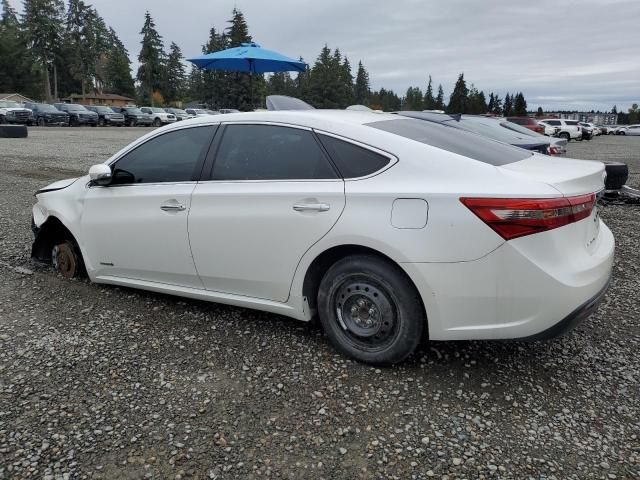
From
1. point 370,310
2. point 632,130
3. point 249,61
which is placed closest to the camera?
point 370,310

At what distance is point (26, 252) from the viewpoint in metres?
5.50

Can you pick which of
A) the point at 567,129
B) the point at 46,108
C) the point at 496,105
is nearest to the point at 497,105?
the point at 496,105

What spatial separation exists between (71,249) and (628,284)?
5066 mm

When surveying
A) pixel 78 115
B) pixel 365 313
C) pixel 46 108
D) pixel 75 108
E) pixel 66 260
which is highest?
pixel 75 108

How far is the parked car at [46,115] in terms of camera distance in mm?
35656

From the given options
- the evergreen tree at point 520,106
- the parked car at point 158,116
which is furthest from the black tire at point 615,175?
the evergreen tree at point 520,106

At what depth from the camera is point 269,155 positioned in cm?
337

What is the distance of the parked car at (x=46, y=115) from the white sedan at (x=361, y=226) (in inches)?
1467

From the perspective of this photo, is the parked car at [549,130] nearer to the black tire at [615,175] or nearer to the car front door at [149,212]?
the black tire at [615,175]

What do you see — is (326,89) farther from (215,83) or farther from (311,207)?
(311,207)

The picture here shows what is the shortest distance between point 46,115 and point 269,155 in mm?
38651

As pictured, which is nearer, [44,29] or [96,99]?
[44,29]

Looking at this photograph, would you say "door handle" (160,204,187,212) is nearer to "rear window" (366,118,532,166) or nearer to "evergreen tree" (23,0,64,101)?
"rear window" (366,118,532,166)

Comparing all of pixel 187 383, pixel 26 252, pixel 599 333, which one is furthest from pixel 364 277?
pixel 26 252
